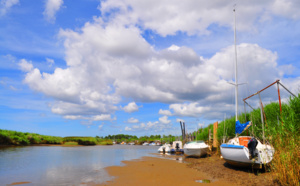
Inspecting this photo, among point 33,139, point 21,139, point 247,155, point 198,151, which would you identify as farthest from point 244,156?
point 33,139

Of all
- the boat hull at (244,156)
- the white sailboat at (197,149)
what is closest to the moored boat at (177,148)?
the white sailboat at (197,149)

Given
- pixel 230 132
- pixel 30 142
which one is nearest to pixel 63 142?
pixel 30 142

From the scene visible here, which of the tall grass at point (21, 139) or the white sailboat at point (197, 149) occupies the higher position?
the white sailboat at point (197, 149)

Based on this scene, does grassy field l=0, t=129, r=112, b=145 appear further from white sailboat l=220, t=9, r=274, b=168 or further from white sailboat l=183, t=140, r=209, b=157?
white sailboat l=220, t=9, r=274, b=168

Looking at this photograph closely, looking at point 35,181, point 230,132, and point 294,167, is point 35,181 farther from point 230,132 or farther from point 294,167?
point 230,132

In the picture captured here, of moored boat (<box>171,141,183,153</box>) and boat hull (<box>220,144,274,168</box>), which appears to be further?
moored boat (<box>171,141,183,153</box>)

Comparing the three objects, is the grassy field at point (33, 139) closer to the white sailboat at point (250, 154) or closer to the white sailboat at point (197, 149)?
the white sailboat at point (197, 149)

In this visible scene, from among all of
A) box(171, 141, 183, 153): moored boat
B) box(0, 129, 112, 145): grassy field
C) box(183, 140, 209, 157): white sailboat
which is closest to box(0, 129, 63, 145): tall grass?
box(0, 129, 112, 145): grassy field

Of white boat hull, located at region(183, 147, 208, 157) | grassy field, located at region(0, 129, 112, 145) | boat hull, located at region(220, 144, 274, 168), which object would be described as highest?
boat hull, located at region(220, 144, 274, 168)

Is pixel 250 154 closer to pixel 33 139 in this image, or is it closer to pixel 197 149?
pixel 197 149

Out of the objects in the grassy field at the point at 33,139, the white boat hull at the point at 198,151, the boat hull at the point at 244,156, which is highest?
the boat hull at the point at 244,156

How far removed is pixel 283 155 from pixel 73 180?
11.1 m

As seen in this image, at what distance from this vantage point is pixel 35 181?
1211cm

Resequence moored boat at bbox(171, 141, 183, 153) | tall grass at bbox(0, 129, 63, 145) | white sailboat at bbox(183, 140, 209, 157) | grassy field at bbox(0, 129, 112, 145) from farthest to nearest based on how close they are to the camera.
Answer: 1. grassy field at bbox(0, 129, 112, 145)
2. tall grass at bbox(0, 129, 63, 145)
3. moored boat at bbox(171, 141, 183, 153)
4. white sailboat at bbox(183, 140, 209, 157)
